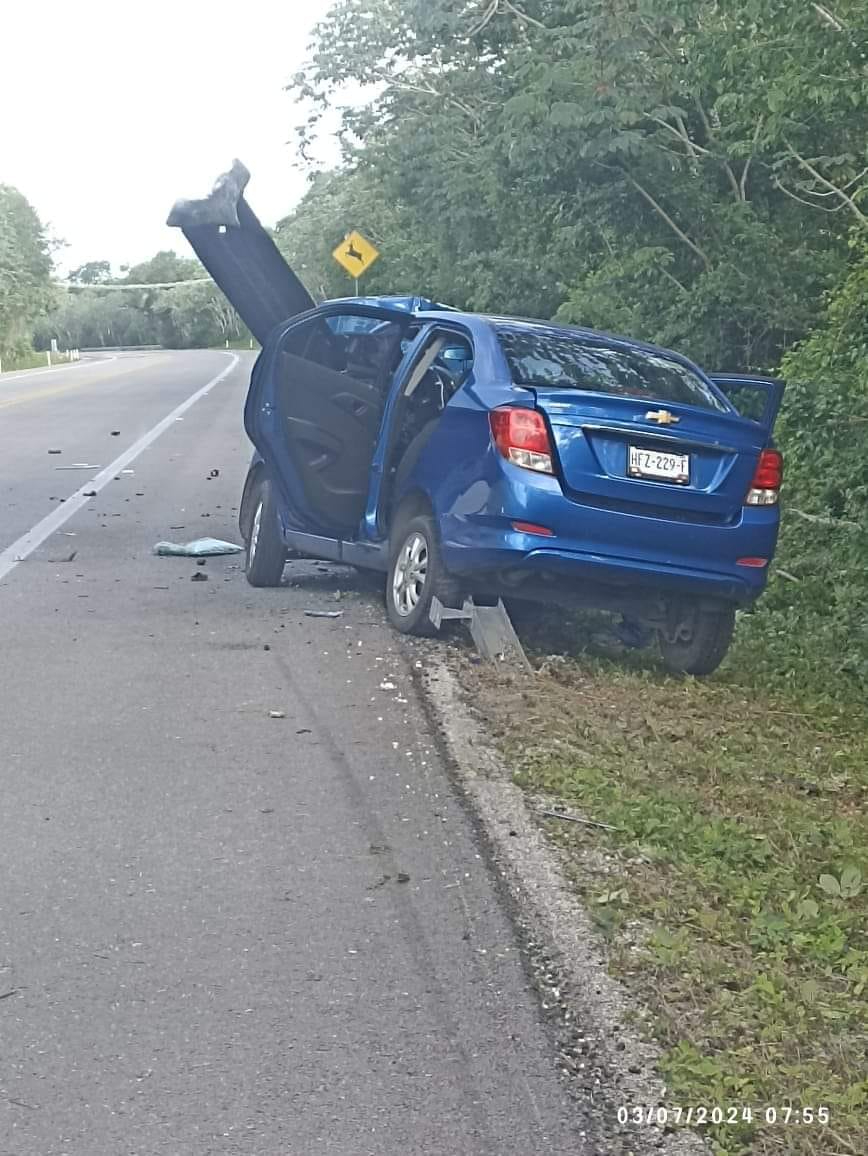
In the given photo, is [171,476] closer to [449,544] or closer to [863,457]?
[863,457]

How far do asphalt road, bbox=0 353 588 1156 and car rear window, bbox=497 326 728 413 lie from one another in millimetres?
1637

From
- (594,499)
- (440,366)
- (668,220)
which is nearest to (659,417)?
(594,499)

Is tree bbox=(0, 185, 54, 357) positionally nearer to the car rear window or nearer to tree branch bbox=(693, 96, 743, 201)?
tree branch bbox=(693, 96, 743, 201)

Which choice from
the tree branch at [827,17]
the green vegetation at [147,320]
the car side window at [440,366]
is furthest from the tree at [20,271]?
the car side window at [440,366]

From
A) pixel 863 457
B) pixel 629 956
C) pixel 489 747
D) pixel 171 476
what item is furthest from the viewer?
pixel 171 476

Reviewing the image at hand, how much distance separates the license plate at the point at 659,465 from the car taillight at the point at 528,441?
1.32 ft

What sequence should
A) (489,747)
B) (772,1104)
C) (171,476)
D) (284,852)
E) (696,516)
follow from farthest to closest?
(171,476)
(696,516)
(489,747)
(284,852)
(772,1104)

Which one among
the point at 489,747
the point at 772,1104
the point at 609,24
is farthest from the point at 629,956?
the point at 609,24

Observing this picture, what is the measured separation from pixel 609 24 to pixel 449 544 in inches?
389

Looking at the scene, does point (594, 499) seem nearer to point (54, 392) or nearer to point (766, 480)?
point (766, 480)

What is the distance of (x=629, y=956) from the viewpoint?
455cm

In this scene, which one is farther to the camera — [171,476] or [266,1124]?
[171,476]

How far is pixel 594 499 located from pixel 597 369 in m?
0.96

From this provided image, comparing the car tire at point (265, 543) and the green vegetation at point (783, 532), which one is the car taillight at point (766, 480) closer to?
the green vegetation at point (783, 532)
